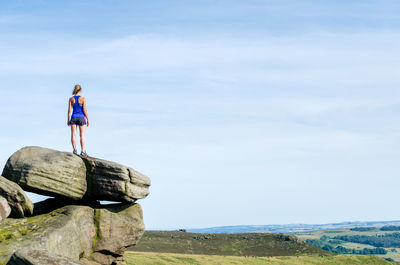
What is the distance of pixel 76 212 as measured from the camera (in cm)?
3434

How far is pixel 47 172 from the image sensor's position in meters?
33.5

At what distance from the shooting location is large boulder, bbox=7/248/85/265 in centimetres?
2377

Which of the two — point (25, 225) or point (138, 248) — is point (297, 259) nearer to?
point (138, 248)

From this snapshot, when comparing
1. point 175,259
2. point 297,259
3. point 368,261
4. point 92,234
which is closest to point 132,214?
point 92,234

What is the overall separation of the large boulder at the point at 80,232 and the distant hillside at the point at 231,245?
100 meters

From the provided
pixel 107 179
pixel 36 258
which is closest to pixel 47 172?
pixel 107 179

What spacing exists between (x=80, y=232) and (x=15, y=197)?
5.03 metres

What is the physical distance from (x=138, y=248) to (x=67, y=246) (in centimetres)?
10852

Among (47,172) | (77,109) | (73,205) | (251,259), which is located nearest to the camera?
(47,172)

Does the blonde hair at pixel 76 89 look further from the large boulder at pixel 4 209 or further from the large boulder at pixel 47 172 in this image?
the large boulder at pixel 4 209

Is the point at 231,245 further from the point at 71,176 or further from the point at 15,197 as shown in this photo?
the point at 15,197

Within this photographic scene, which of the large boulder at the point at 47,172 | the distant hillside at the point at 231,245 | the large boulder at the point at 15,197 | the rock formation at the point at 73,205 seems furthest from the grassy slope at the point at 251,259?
the large boulder at the point at 15,197

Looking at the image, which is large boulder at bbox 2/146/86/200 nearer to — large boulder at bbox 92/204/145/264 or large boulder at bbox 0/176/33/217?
large boulder at bbox 0/176/33/217

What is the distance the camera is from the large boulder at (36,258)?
936 inches
